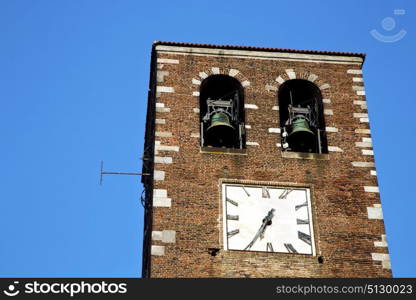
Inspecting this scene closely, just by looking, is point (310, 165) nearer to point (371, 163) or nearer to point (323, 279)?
point (371, 163)

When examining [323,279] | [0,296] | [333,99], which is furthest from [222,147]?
[0,296]

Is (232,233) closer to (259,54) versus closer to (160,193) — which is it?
(160,193)

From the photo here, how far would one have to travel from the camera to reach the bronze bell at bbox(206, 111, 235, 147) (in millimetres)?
33562

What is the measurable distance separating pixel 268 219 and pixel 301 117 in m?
3.58

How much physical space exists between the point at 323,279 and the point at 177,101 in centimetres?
686

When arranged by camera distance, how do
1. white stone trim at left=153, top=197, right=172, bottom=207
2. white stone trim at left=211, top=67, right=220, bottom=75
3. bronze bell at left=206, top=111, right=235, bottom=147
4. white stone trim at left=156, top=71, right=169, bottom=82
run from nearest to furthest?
white stone trim at left=153, top=197, right=172, bottom=207 < bronze bell at left=206, top=111, right=235, bottom=147 < white stone trim at left=156, top=71, right=169, bottom=82 < white stone trim at left=211, top=67, right=220, bottom=75

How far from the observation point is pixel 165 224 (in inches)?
1241

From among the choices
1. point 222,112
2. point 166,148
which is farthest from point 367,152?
point 166,148

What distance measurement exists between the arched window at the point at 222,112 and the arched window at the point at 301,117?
1.03 meters

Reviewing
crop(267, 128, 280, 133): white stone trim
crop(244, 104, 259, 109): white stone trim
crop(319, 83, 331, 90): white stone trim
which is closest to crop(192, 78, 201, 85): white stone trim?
crop(244, 104, 259, 109): white stone trim

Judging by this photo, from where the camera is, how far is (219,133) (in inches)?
1330

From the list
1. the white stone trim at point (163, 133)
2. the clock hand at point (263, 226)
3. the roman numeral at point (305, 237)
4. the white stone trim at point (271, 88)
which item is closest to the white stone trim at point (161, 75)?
the white stone trim at point (163, 133)

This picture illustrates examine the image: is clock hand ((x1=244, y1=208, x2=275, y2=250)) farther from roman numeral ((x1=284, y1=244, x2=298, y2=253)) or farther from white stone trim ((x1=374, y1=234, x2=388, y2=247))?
white stone trim ((x1=374, y1=234, x2=388, y2=247))

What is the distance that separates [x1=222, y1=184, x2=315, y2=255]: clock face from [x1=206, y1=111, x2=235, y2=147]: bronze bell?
Result: 1.81 metres
